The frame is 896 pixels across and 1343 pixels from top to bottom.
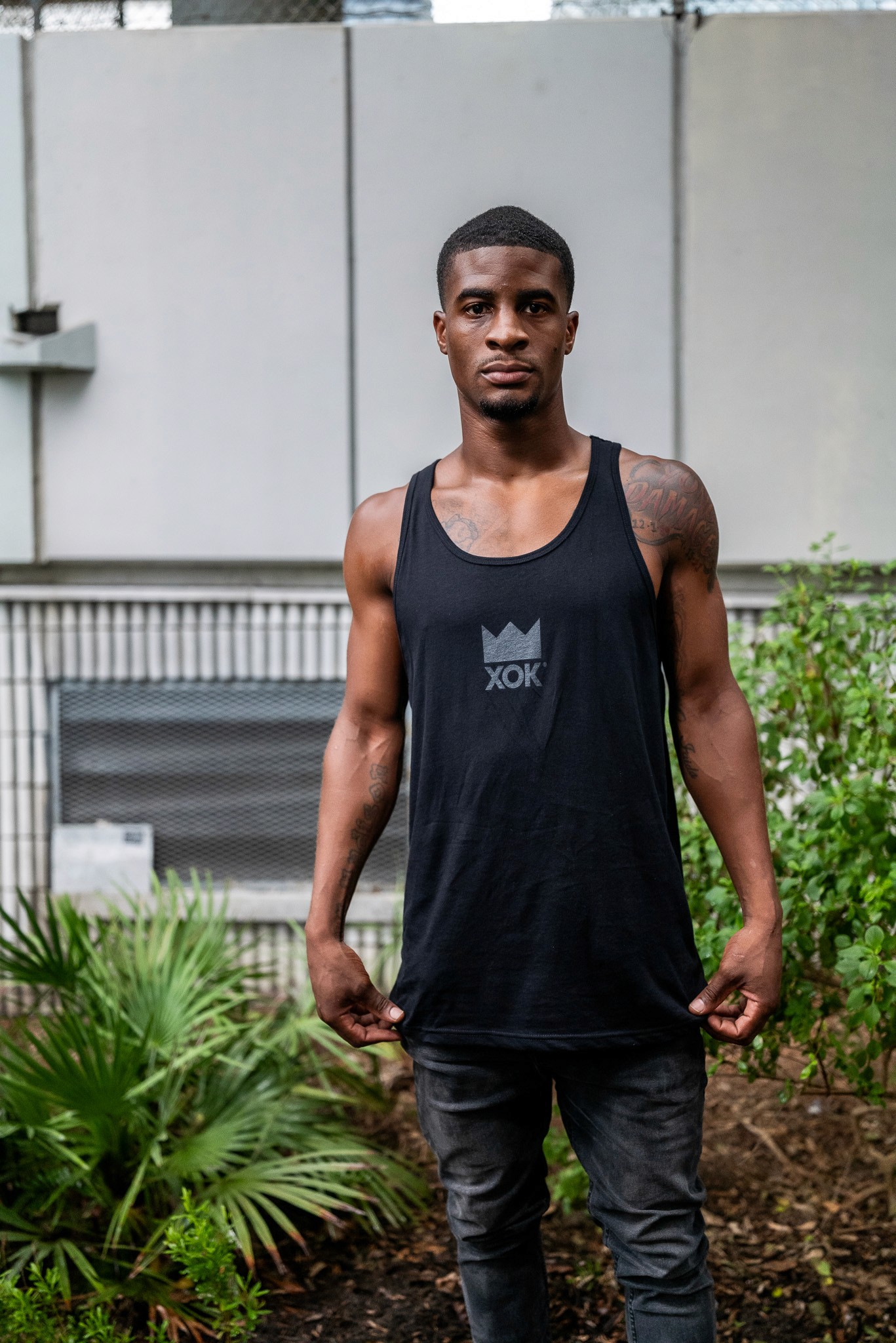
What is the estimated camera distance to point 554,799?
186 cm

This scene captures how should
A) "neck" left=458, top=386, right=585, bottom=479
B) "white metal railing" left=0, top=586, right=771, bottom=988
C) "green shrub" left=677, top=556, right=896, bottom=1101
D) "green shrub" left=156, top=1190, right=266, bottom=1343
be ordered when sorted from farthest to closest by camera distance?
"white metal railing" left=0, top=586, right=771, bottom=988 < "green shrub" left=677, top=556, right=896, bottom=1101 < "green shrub" left=156, top=1190, right=266, bottom=1343 < "neck" left=458, top=386, right=585, bottom=479

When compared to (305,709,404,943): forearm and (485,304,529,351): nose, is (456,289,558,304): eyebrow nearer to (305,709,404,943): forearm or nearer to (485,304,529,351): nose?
(485,304,529,351): nose

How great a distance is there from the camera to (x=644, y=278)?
4.36m

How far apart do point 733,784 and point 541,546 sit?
54 cm

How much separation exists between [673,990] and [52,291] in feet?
12.7

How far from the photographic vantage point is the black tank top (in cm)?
185

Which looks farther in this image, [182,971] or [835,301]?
[835,301]

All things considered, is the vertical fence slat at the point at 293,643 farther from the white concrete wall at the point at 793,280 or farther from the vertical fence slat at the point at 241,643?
the white concrete wall at the point at 793,280

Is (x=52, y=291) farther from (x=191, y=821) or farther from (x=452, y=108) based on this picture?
(x=191, y=821)

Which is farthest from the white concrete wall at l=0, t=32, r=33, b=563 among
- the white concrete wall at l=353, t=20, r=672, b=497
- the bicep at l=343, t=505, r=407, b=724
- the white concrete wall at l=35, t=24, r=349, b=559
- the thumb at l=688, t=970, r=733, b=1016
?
the thumb at l=688, t=970, r=733, b=1016

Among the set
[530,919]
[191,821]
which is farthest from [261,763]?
[530,919]

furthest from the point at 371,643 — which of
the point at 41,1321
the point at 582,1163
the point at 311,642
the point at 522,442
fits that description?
the point at 311,642

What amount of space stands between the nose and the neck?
0.12m

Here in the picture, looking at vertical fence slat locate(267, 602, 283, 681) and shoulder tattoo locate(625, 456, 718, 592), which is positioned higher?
shoulder tattoo locate(625, 456, 718, 592)
